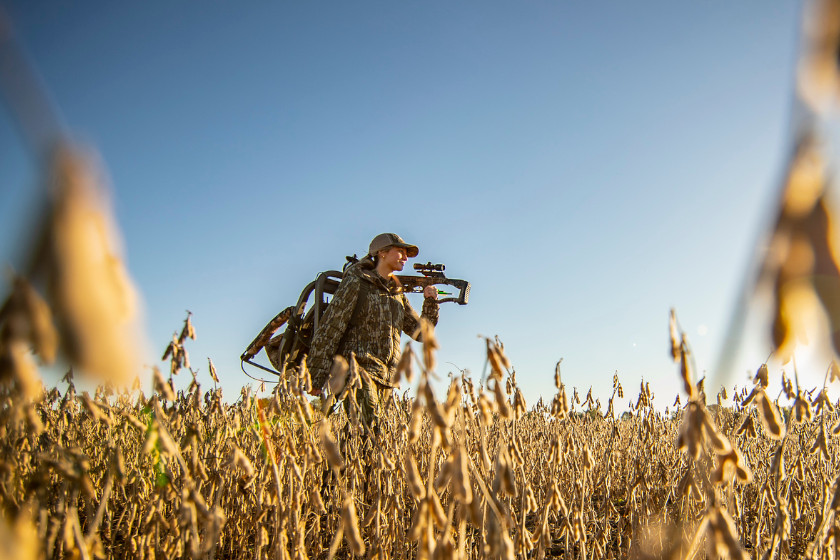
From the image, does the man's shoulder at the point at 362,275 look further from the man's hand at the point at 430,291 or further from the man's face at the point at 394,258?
the man's hand at the point at 430,291

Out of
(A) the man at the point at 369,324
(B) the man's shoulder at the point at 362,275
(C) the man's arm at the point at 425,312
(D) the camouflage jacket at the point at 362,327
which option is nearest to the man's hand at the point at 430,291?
(C) the man's arm at the point at 425,312

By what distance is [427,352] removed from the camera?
950 mm

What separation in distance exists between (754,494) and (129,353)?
4.29 meters

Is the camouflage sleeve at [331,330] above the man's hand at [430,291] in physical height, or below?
below

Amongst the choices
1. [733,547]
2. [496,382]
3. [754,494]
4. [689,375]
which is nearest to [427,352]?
[496,382]

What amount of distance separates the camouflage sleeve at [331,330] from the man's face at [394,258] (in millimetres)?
406

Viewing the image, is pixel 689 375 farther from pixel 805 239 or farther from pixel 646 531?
pixel 646 531

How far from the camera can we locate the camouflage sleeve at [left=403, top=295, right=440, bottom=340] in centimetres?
412

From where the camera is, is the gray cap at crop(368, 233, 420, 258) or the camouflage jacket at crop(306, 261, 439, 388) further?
the gray cap at crop(368, 233, 420, 258)

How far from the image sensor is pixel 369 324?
12.1ft

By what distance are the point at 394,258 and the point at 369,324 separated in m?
0.55

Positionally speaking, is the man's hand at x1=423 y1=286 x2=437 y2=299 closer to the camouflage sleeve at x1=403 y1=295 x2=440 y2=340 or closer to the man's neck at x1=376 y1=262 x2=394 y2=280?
the camouflage sleeve at x1=403 y1=295 x2=440 y2=340

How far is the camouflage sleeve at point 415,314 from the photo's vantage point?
13.5 ft

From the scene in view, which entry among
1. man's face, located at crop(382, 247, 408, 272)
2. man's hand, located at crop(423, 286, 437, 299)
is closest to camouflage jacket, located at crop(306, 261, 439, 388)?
man's face, located at crop(382, 247, 408, 272)
